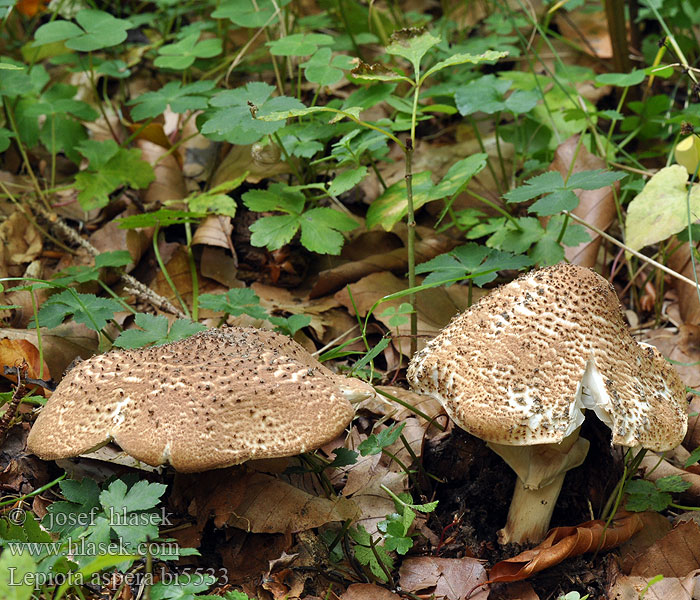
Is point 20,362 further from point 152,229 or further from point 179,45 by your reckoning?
point 179,45

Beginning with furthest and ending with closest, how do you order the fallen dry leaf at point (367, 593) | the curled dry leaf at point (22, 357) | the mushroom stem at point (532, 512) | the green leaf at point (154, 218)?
the green leaf at point (154, 218) → the curled dry leaf at point (22, 357) → the mushroom stem at point (532, 512) → the fallen dry leaf at point (367, 593)

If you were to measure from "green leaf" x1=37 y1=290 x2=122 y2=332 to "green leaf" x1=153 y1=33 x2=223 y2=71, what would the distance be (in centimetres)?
192

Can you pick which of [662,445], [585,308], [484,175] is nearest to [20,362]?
[585,308]

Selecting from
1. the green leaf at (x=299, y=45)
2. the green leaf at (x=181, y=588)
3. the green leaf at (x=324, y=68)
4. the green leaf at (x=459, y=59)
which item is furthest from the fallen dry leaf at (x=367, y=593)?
the green leaf at (x=299, y=45)

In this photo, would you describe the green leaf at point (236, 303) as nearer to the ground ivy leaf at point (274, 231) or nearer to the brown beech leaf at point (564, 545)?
the ground ivy leaf at point (274, 231)

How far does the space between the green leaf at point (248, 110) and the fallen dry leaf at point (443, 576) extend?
2.13 meters

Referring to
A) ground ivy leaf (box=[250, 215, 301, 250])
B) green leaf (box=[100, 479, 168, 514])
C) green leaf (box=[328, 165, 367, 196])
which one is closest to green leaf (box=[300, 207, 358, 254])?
ground ivy leaf (box=[250, 215, 301, 250])

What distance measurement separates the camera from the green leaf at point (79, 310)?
3.32 metres

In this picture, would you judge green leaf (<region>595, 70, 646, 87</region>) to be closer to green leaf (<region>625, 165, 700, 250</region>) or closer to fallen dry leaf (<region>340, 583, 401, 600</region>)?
green leaf (<region>625, 165, 700, 250</region>)

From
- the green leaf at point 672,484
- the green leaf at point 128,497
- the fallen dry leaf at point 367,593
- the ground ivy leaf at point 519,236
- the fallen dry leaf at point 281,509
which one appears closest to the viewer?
the green leaf at point 128,497

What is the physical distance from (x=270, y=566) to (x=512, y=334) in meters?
1.25

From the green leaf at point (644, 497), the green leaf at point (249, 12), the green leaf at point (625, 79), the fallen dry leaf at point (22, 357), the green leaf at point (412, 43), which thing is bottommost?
the green leaf at point (644, 497)

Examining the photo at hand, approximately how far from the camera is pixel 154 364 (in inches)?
104

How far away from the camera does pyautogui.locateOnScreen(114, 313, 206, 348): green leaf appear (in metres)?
3.11
